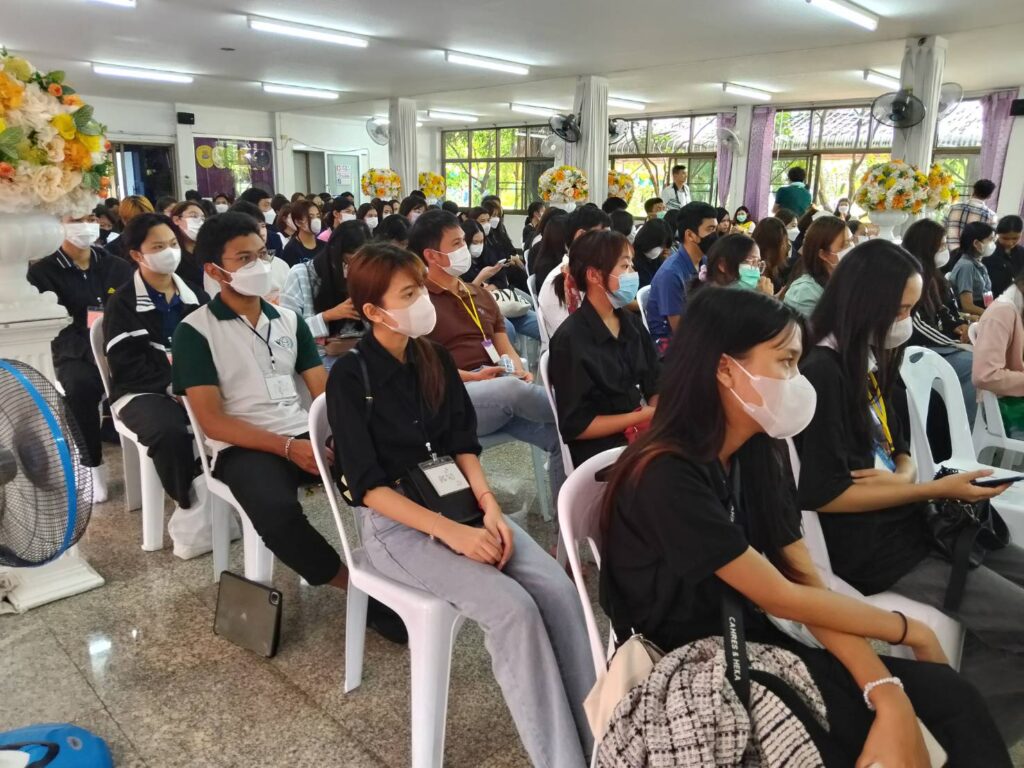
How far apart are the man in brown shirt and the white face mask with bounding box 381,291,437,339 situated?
700mm

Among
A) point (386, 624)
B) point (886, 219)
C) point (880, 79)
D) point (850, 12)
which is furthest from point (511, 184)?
point (386, 624)

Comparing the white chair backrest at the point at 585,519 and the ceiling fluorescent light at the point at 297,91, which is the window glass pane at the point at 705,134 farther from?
the white chair backrest at the point at 585,519

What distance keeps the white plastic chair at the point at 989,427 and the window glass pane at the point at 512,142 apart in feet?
48.5

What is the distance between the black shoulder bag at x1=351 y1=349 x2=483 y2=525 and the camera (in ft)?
5.74

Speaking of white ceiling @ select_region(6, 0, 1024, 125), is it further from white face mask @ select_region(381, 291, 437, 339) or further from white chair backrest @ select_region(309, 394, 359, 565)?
white chair backrest @ select_region(309, 394, 359, 565)

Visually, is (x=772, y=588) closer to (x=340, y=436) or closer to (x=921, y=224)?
(x=340, y=436)

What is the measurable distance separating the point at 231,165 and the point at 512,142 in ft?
20.5

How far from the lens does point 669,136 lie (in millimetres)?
14602

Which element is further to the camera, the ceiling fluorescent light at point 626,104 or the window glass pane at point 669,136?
the window glass pane at point 669,136

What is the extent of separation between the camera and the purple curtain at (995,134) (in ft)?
34.6

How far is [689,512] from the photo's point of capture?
1159 millimetres

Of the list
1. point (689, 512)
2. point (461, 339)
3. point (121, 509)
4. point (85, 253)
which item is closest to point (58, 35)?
point (85, 253)

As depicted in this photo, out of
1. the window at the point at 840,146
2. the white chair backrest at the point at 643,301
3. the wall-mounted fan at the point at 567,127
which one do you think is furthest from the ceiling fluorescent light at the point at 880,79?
the white chair backrest at the point at 643,301

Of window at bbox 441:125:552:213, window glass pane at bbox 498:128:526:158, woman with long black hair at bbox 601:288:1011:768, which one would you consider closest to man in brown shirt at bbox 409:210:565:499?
woman with long black hair at bbox 601:288:1011:768
